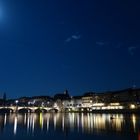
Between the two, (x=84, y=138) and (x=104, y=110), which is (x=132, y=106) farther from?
(x=84, y=138)

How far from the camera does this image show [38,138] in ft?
197

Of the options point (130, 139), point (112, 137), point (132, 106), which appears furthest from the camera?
point (132, 106)

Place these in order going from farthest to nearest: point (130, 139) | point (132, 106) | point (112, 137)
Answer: point (132, 106) < point (112, 137) < point (130, 139)

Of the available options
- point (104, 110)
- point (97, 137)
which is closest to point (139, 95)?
point (104, 110)

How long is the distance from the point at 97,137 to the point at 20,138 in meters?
17.3

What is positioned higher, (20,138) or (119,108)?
(119,108)

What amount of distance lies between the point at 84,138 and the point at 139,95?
14616cm

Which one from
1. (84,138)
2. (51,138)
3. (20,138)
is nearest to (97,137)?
(84,138)

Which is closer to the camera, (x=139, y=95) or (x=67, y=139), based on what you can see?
(x=67, y=139)

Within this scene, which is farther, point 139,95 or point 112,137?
point 139,95

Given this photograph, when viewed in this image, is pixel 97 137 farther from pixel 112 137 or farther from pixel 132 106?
pixel 132 106

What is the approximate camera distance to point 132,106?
187 metres

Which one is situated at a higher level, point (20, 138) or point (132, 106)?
point (132, 106)

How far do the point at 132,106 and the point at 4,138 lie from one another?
140104 mm
